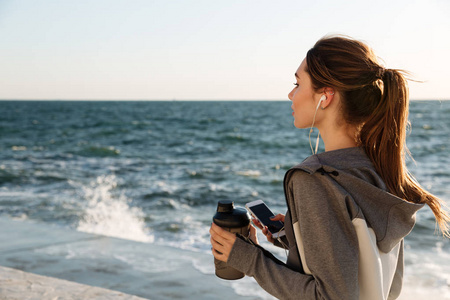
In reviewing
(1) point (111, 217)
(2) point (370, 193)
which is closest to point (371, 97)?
(2) point (370, 193)

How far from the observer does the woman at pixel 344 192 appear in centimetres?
124

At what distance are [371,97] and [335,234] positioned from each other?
475mm

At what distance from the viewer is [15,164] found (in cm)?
1275

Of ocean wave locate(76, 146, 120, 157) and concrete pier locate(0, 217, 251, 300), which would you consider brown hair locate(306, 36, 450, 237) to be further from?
ocean wave locate(76, 146, 120, 157)

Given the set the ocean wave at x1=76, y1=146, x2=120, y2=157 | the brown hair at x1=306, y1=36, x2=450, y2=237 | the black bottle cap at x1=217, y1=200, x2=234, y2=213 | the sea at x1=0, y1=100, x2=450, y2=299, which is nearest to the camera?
the brown hair at x1=306, y1=36, x2=450, y2=237

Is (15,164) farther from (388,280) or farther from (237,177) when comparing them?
(388,280)

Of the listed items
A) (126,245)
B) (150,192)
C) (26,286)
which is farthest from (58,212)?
(26,286)

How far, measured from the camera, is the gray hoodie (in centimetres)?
122

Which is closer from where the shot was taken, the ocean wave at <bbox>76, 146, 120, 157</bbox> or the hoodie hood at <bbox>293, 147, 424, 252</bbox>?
the hoodie hood at <bbox>293, 147, 424, 252</bbox>

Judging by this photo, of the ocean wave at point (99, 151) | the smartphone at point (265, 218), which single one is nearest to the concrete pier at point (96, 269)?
the smartphone at point (265, 218)

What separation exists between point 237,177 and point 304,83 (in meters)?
10.00

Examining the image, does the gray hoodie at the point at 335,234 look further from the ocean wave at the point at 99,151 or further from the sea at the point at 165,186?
the ocean wave at the point at 99,151

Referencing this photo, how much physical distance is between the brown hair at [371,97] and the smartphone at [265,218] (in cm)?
41

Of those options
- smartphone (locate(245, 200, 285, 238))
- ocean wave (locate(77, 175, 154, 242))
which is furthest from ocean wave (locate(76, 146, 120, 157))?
smartphone (locate(245, 200, 285, 238))
